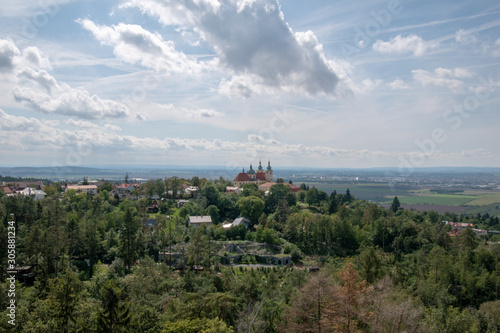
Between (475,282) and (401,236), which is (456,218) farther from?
(475,282)

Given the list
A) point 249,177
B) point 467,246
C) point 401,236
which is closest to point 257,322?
point 467,246

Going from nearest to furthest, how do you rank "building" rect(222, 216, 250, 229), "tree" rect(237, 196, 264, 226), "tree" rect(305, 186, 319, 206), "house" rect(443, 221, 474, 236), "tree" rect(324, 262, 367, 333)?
"tree" rect(324, 262, 367, 333)
"building" rect(222, 216, 250, 229)
"house" rect(443, 221, 474, 236)
"tree" rect(237, 196, 264, 226)
"tree" rect(305, 186, 319, 206)

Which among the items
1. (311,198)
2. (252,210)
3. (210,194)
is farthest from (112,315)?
(311,198)

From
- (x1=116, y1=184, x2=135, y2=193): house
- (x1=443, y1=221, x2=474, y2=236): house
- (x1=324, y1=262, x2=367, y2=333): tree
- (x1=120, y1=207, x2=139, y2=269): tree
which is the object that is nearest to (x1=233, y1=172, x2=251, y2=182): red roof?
(x1=116, y1=184, x2=135, y2=193): house

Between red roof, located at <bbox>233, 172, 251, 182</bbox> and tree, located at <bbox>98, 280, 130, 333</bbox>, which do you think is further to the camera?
red roof, located at <bbox>233, 172, 251, 182</bbox>

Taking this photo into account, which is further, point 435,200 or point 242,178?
point 435,200

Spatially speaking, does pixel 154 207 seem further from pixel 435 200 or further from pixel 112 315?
pixel 435 200

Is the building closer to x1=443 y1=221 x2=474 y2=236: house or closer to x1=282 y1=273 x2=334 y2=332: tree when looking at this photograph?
x1=443 y1=221 x2=474 y2=236: house
